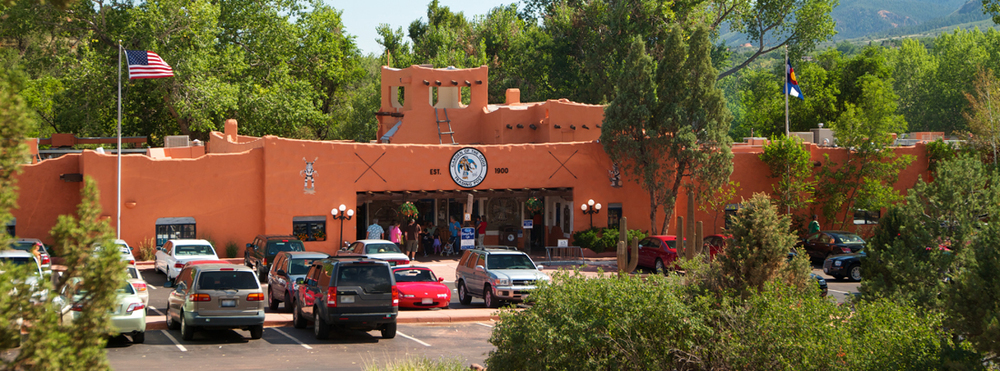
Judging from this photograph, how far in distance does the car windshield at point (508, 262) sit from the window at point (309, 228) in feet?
33.4

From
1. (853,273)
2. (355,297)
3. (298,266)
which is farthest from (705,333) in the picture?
(853,273)

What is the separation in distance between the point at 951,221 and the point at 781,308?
258 inches

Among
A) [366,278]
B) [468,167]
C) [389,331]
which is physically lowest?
[389,331]

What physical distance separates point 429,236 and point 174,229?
383 inches

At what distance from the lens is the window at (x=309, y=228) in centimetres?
2963

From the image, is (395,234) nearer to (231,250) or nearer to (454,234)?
(454,234)

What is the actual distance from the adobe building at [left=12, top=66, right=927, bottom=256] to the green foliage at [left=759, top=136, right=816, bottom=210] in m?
0.78

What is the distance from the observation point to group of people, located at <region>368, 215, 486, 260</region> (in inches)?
1210

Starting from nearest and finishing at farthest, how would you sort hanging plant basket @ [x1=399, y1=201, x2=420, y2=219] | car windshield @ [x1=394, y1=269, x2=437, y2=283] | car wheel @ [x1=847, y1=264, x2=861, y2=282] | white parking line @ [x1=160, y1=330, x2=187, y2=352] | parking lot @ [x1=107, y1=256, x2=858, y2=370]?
1. parking lot @ [x1=107, y1=256, x2=858, y2=370]
2. white parking line @ [x1=160, y1=330, x2=187, y2=352]
3. car windshield @ [x1=394, y1=269, x2=437, y2=283]
4. car wheel @ [x1=847, y1=264, x2=861, y2=282]
5. hanging plant basket @ [x1=399, y1=201, x2=420, y2=219]

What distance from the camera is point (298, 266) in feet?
66.8

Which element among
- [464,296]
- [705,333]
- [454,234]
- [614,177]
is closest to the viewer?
[705,333]

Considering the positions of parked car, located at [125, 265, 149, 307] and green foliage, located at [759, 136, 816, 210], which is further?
green foliage, located at [759, 136, 816, 210]

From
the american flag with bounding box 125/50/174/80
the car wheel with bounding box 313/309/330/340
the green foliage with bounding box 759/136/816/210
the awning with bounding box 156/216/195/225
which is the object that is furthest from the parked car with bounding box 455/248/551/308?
the green foliage with bounding box 759/136/816/210

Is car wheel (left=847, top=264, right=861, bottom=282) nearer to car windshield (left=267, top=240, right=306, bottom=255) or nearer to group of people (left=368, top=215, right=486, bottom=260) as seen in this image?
group of people (left=368, top=215, right=486, bottom=260)
